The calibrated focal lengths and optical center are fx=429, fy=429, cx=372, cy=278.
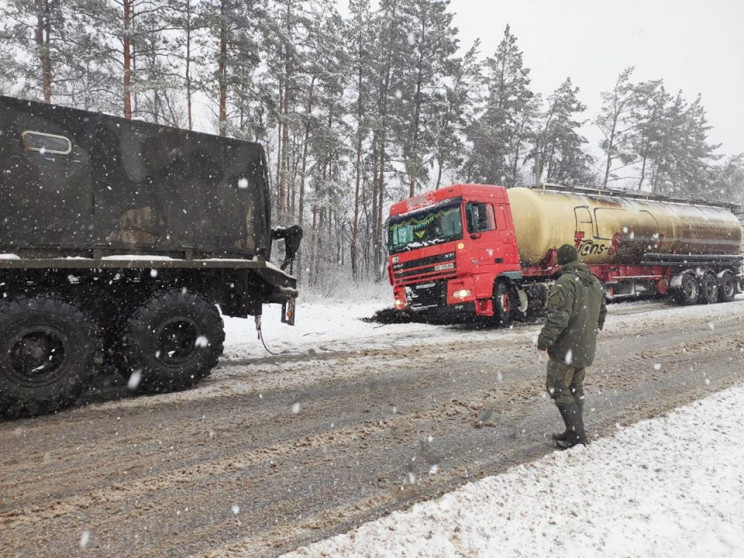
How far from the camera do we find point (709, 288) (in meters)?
16.5

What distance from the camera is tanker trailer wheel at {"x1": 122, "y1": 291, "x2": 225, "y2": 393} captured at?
488 cm

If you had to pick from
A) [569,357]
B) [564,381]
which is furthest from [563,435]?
[569,357]

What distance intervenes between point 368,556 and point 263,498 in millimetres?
922

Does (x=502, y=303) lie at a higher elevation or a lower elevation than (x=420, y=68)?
lower

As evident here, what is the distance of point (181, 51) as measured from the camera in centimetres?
1756

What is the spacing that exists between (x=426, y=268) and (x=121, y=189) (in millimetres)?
7121

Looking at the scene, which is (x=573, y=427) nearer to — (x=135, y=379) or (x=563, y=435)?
(x=563, y=435)

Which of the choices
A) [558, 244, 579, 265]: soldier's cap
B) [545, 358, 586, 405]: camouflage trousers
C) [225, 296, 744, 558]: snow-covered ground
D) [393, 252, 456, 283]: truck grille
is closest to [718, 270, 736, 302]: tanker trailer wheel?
[393, 252, 456, 283]: truck grille

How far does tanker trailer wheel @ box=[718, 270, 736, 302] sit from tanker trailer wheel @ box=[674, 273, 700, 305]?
5.70 feet

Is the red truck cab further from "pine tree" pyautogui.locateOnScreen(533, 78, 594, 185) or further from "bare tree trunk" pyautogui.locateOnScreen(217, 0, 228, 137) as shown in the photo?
"pine tree" pyautogui.locateOnScreen(533, 78, 594, 185)

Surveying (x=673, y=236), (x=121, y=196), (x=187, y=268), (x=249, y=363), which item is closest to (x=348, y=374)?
(x=249, y=363)

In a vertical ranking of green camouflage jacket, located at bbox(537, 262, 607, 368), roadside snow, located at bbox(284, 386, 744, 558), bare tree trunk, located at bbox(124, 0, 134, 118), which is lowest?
roadside snow, located at bbox(284, 386, 744, 558)

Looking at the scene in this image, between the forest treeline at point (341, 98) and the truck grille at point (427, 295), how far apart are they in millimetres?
5232

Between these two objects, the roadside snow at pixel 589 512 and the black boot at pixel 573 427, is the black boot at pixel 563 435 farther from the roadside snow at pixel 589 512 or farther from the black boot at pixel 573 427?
Result: the roadside snow at pixel 589 512
